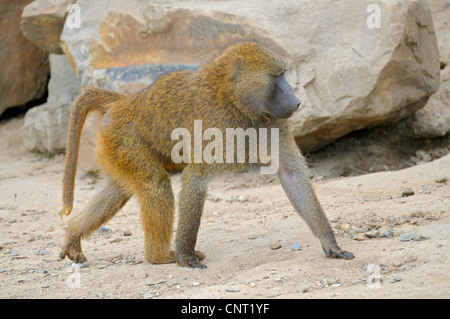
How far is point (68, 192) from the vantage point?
4.64 m

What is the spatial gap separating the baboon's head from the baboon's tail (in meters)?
1.25

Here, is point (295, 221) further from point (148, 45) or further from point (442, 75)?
point (442, 75)

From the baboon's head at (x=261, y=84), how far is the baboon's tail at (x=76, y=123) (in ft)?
4.11

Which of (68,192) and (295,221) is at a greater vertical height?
(68,192)

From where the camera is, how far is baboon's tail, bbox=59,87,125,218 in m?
4.64

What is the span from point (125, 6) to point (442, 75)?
14.6ft

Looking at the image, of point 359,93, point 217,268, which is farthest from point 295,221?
point 359,93

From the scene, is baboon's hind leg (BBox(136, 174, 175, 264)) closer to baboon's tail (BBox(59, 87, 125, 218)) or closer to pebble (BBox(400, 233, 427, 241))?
baboon's tail (BBox(59, 87, 125, 218))

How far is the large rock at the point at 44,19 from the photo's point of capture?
7871 mm

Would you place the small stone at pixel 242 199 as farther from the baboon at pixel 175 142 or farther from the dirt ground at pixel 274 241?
the baboon at pixel 175 142

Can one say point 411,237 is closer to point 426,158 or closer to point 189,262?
point 189,262

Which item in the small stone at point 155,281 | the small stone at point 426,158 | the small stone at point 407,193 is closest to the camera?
the small stone at point 155,281

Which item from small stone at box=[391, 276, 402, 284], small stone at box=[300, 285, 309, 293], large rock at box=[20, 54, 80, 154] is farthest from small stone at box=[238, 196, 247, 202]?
large rock at box=[20, 54, 80, 154]

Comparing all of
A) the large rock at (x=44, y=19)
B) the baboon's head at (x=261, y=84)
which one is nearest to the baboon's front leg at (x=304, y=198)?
the baboon's head at (x=261, y=84)
